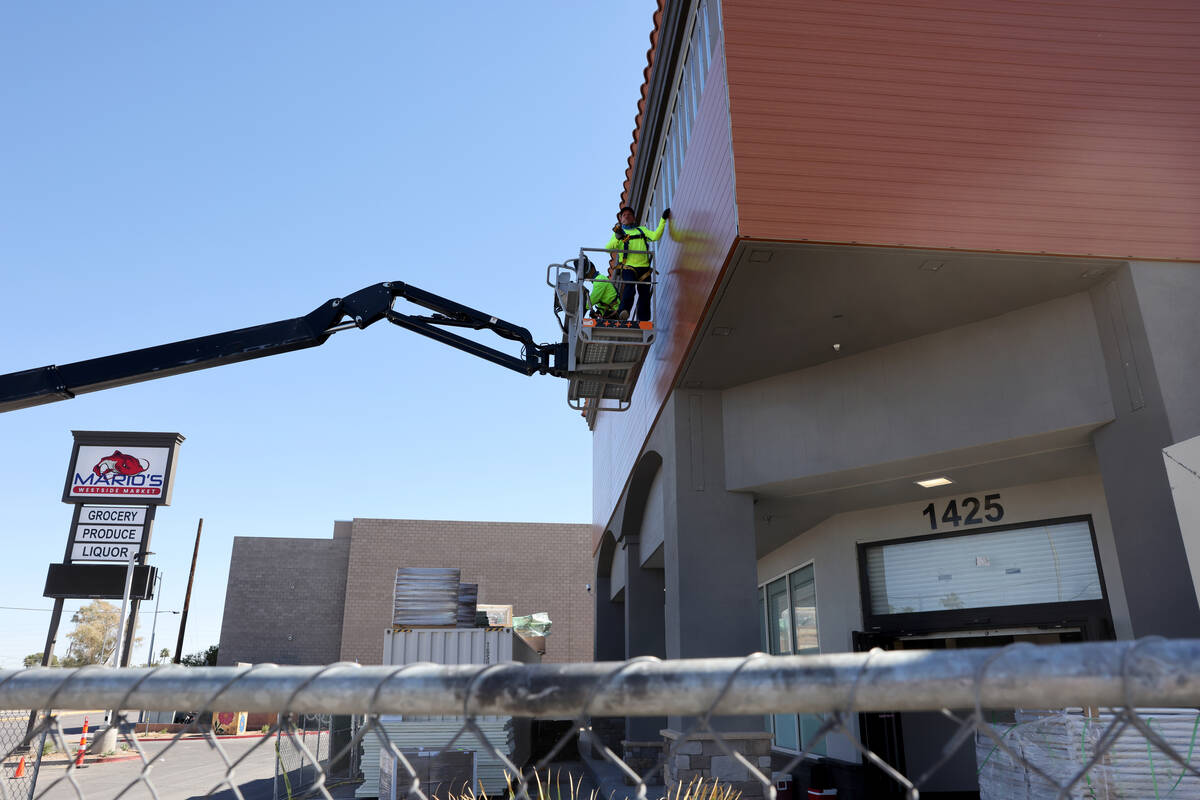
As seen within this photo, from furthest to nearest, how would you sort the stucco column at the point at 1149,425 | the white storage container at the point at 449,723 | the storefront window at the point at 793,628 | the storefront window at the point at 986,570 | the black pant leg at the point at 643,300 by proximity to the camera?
the storefront window at the point at 793,628, the white storage container at the point at 449,723, the black pant leg at the point at 643,300, the storefront window at the point at 986,570, the stucco column at the point at 1149,425

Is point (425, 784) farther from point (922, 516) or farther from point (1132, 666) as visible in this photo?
point (1132, 666)

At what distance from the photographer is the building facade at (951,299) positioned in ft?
28.7

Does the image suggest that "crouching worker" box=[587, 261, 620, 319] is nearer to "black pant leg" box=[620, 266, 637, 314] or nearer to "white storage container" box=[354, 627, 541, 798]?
"black pant leg" box=[620, 266, 637, 314]

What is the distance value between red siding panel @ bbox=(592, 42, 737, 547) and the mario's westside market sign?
1388cm

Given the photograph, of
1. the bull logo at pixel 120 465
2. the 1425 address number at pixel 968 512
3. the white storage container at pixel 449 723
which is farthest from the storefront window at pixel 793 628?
the bull logo at pixel 120 465

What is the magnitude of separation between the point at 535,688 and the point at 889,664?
657 mm

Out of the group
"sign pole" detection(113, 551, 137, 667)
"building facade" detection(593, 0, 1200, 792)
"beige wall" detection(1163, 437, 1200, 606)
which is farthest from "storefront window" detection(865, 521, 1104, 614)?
"sign pole" detection(113, 551, 137, 667)

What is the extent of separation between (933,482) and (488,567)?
34.2 meters

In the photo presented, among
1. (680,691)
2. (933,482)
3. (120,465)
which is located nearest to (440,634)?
(933,482)

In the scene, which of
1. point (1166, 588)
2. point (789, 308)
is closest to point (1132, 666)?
point (1166, 588)

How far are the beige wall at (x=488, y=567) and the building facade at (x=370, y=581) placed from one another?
5 centimetres

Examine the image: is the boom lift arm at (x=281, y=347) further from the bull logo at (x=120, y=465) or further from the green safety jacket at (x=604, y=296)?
the bull logo at (x=120, y=465)

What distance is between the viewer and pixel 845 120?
900cm

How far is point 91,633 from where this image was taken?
52625mm
